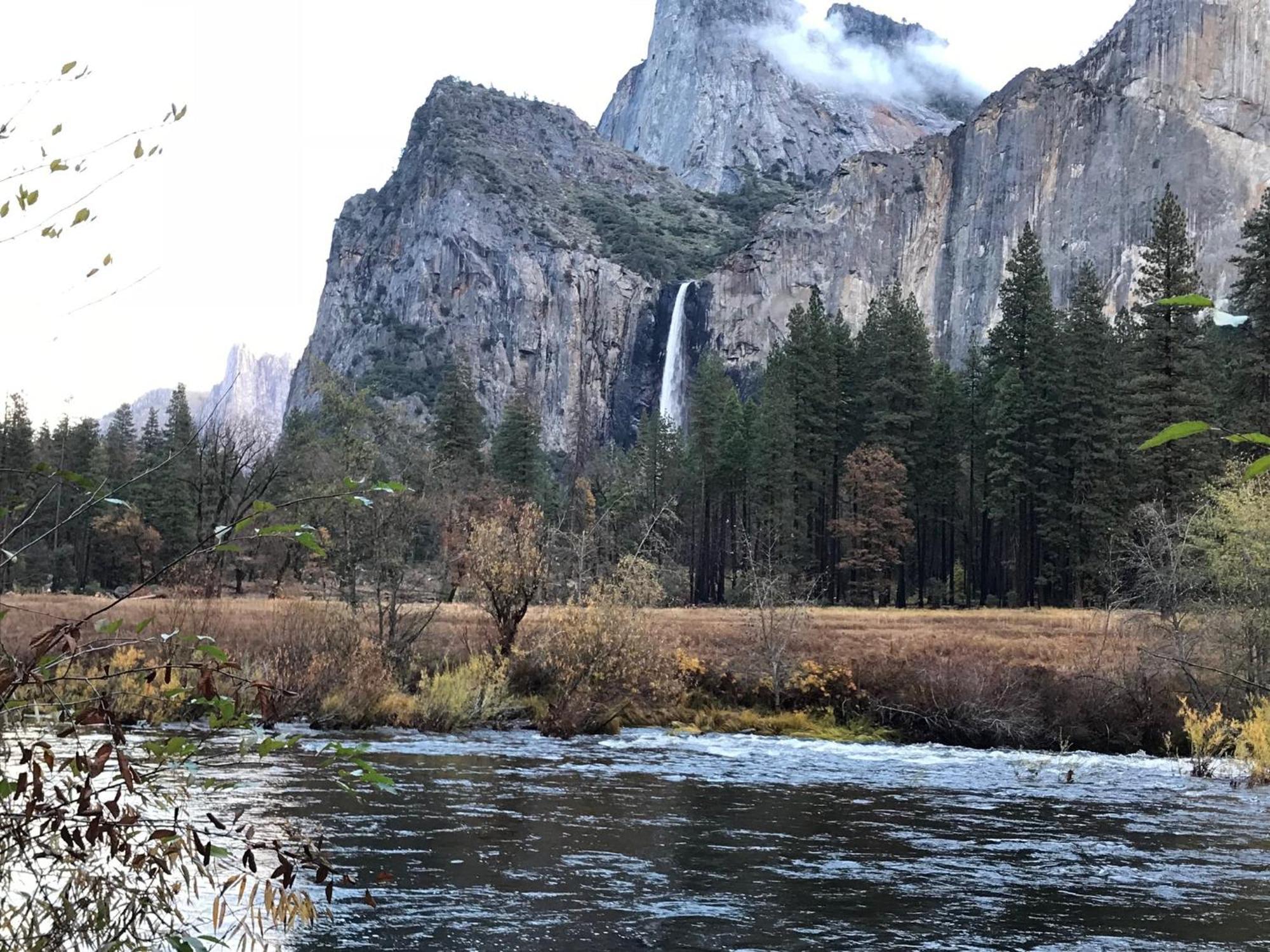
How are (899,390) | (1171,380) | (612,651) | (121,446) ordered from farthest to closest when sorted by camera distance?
(121,446), (899,390), (1171,380), (612,651)

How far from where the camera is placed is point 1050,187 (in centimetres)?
13162

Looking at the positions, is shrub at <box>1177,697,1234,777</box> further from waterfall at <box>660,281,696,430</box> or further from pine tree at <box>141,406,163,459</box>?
waterfall at <box>660,281,696,430</box>

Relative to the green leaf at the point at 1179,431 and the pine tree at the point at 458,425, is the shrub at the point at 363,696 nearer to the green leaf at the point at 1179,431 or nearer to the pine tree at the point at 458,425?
the green leaf at the point at 1179,431

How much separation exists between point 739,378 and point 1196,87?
216 ft

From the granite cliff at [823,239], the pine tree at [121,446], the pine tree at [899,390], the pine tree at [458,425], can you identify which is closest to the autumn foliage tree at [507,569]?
the pine tree at [899,390]

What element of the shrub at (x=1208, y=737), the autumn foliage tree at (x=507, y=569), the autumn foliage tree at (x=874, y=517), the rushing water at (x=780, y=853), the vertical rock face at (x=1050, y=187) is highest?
the vertical rock face at (x=1050, y=187)

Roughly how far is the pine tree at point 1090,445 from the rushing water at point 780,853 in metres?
36.5

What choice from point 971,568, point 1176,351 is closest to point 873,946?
point 1176,351

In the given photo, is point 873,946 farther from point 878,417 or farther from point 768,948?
point 878,417

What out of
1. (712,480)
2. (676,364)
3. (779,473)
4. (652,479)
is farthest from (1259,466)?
(676,364)

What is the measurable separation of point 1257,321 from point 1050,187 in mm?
91505

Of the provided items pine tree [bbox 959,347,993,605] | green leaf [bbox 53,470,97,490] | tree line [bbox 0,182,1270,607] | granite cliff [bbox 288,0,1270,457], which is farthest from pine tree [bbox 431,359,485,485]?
green leaf [bbox 53,470,97,490]

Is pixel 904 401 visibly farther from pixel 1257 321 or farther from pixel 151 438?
pixel 151 438

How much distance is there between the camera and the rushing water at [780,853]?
9.61m
